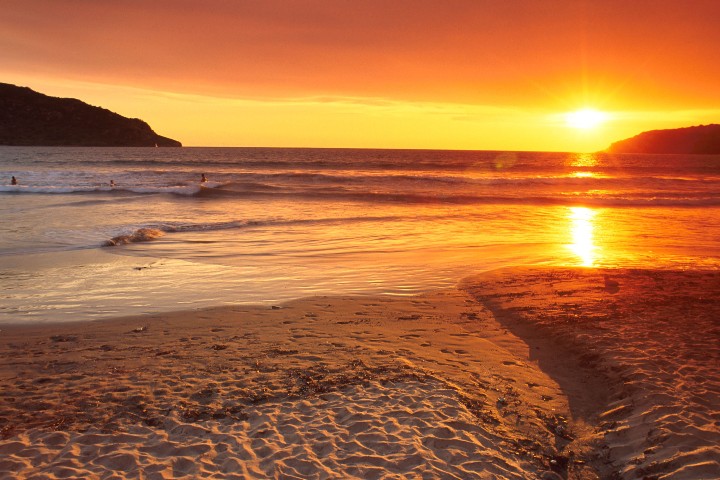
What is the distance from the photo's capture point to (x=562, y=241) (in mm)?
17062

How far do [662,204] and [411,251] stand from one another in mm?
24276

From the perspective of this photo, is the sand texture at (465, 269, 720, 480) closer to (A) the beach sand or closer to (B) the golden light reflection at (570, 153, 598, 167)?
(A) the beach sand

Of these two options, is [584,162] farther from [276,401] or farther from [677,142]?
[677,142]

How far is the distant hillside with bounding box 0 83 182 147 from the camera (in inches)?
5113

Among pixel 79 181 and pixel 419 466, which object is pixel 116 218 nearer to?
pixel 419 466

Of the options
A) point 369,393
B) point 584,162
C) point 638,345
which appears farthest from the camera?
point 584,162

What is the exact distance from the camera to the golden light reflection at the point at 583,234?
1414cm

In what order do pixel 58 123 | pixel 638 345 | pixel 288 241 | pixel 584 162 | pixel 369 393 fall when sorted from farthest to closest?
pixel 58 123 < pixel 584 162 < pixel 288 241 < pixel 638 345 < pixel 369 393

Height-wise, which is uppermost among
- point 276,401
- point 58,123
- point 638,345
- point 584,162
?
point 58,123

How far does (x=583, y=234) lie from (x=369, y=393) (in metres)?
15.4

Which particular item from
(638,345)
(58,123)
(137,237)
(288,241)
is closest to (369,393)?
(638,345)

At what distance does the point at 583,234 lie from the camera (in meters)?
18.9

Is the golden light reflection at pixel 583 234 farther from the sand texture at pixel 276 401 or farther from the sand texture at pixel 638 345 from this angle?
the sand texture at pixel 276 401

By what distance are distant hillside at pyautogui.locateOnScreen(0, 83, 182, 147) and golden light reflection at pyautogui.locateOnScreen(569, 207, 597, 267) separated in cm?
13171
